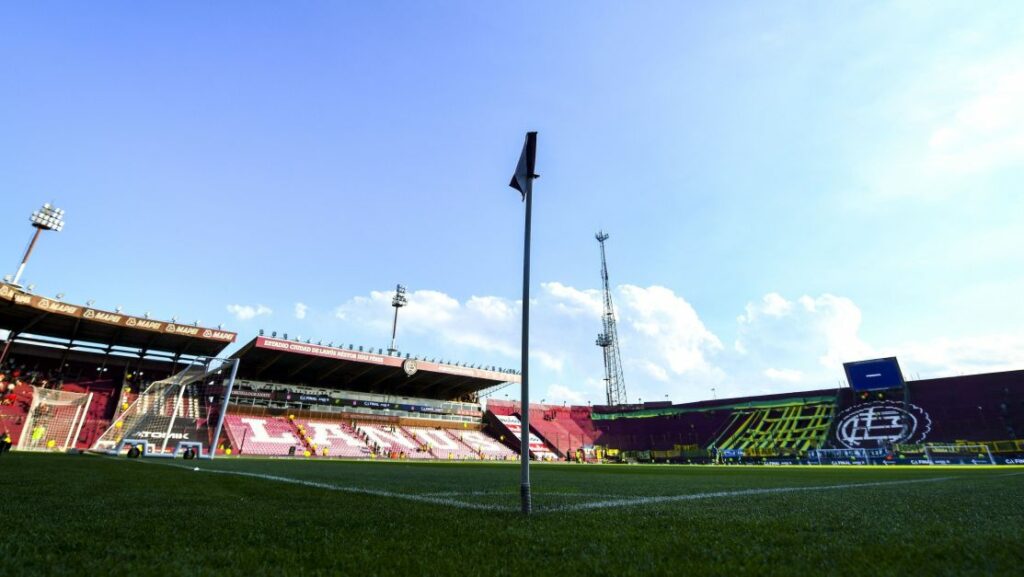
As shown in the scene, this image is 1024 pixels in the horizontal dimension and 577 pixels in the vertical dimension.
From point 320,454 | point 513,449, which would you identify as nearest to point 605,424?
point 513,449

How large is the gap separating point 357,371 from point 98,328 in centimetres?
2131

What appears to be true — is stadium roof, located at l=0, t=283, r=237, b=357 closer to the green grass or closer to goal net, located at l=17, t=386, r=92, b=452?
goal net, located at l=17, t=386, r=92, b=452

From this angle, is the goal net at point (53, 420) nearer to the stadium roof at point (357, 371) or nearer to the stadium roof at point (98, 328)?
the stadium roof at point (98, 328)

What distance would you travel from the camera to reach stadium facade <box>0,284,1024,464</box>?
30625mm

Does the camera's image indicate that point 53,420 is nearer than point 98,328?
Yes

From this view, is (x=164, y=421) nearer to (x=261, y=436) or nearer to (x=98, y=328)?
(x=261, y=436)

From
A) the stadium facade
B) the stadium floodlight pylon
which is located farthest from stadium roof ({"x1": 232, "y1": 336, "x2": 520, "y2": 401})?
the stadium floodlight pylon

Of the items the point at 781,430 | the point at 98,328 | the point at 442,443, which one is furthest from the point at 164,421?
the point at 781,430

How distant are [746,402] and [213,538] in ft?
204

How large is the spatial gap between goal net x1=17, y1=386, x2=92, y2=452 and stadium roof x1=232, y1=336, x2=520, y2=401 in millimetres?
11550

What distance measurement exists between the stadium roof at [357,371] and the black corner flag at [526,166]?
134 ft

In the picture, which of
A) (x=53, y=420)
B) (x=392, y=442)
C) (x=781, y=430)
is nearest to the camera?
(x=53, y=420)

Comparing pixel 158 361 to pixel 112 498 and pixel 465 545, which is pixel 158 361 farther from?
pixel 465 545

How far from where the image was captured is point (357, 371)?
159 ft
